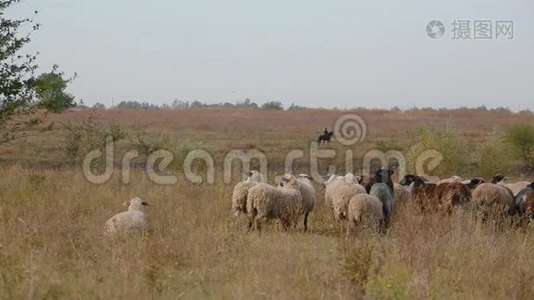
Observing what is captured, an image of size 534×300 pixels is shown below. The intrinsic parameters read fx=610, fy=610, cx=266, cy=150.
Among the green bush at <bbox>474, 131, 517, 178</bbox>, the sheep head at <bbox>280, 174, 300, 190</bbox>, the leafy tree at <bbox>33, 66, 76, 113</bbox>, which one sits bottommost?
the green bush at <bbox>474, 131, 517, 178</bbox>

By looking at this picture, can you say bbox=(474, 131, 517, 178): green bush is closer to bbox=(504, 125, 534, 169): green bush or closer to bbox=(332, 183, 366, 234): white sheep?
bbox=(504, 125, 534, 169): green bush

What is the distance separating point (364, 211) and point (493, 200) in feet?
11.0

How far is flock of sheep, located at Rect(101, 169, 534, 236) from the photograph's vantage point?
9.95m

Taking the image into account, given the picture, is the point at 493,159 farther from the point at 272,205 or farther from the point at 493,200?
the point at 272,205

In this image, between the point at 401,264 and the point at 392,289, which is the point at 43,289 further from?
the point at 401,264

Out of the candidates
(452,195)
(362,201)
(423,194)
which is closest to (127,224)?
(362,201)

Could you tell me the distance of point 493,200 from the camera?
38.8 ft

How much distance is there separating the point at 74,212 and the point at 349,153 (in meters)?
22.5

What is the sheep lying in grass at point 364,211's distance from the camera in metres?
9.90

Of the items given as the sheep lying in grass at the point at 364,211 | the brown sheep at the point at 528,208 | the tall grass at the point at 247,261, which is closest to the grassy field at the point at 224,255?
the tall grass at the point at 247,261

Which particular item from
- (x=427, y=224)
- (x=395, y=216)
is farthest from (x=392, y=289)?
(x=395, y=216)

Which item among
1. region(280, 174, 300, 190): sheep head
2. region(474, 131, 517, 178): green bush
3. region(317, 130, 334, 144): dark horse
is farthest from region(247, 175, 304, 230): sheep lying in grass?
region(317, 130, 334, 144): dark horse

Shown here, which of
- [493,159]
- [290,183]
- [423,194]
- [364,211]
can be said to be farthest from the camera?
[493,159]

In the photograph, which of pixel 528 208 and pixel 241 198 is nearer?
pixel 241 198
